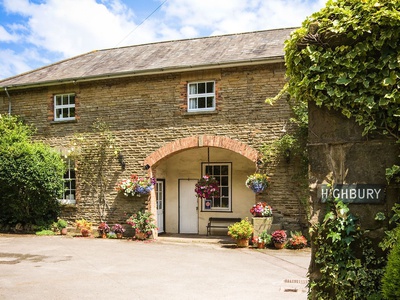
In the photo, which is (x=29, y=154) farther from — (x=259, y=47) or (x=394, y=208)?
(x=394, y=208)

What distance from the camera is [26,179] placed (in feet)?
47.2

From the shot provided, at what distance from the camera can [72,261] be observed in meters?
9.92

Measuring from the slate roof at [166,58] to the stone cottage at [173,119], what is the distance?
5 cm

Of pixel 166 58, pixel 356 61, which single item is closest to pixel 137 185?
pixel 166 58

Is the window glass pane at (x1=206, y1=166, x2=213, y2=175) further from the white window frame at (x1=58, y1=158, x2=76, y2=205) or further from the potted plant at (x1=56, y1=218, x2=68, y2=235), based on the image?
the potted plant at (x1=56, y1=218, x2=68, y2=235)

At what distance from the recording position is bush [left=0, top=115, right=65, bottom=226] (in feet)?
47.4

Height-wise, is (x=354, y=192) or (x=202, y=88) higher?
(x=202, y=88)

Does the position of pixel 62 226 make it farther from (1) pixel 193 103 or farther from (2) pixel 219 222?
(1) pixel 193 103

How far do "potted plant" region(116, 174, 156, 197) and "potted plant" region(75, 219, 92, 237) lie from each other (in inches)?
71.6

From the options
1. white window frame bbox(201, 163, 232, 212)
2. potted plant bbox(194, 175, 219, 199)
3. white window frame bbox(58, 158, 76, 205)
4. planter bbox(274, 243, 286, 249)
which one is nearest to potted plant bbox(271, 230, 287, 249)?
planter bbox(274, 243, 286, 249)

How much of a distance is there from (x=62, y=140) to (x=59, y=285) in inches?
352

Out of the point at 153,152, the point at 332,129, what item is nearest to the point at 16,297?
the point at 332,129

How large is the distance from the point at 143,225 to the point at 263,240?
408 cm

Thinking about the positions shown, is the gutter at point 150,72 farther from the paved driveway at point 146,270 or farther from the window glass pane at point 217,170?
the paved driveway at point 146,270
